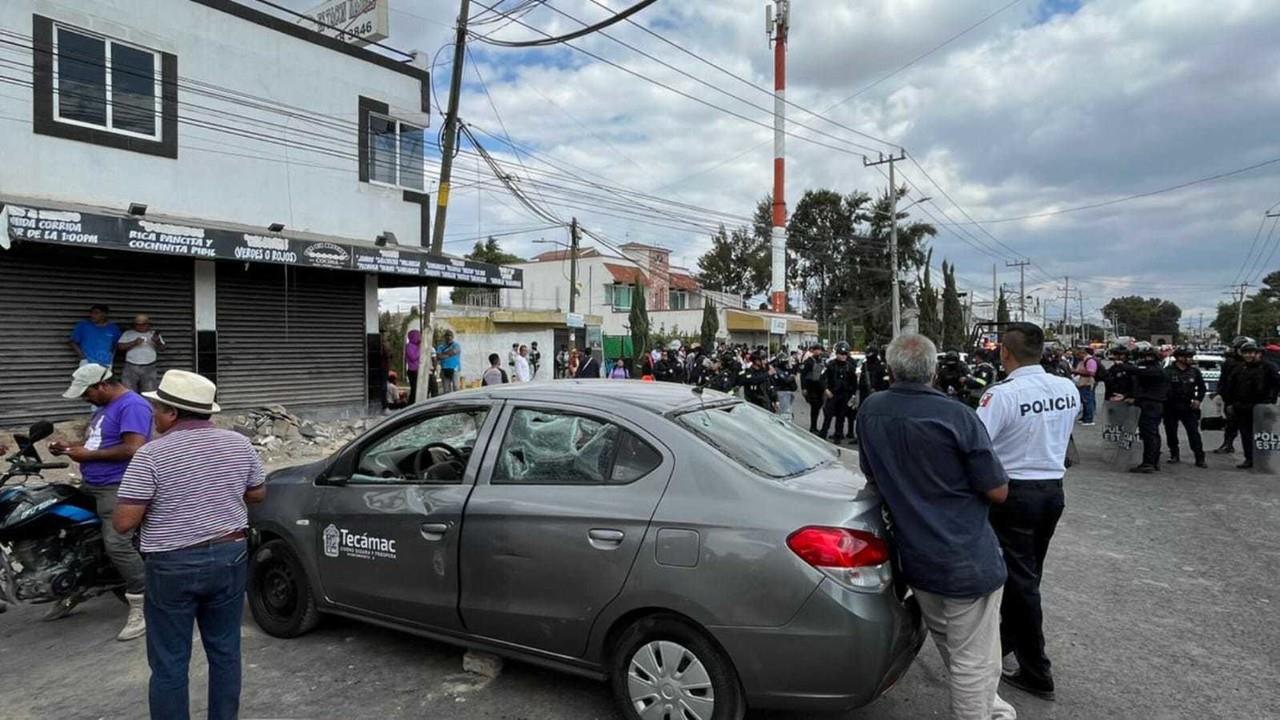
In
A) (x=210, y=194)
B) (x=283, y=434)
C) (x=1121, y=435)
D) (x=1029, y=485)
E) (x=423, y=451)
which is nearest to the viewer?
(x=1029, y=485)

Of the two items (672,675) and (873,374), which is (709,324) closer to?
(873,374)

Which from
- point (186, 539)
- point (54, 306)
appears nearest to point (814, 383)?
point (186, 539)

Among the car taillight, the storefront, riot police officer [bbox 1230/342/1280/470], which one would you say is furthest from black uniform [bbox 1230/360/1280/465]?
the storefront

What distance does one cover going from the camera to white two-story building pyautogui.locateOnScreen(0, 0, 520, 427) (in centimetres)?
938

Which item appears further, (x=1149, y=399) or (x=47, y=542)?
(x=1149, y=399)

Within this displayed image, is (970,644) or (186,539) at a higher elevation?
(186,539)

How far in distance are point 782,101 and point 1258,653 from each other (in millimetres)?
42979

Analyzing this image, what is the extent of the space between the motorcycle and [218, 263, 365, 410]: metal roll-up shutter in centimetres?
759

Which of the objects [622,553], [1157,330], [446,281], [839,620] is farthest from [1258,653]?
[1157,330]

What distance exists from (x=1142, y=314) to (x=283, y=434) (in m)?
137

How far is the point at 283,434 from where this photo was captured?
37.6 feet

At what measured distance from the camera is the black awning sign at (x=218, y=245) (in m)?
8.30

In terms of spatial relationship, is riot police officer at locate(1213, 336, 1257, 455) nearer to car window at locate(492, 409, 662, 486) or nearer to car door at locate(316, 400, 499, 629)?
car window at locate(492, 409, 662, 486)

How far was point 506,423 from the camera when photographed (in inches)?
143
